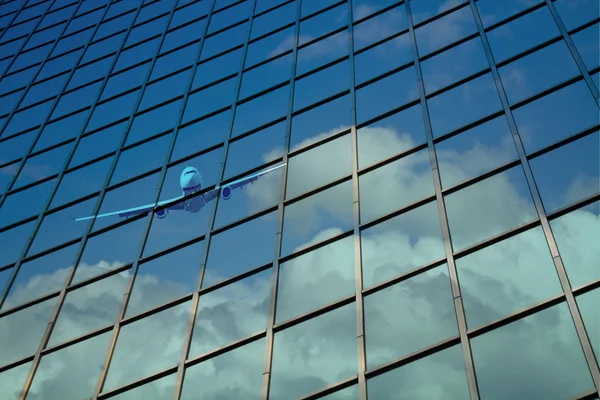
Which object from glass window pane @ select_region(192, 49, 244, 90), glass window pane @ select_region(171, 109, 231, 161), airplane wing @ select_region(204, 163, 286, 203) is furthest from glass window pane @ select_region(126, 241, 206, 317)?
glass window pane @ select_region(192, 49, 244, 90)

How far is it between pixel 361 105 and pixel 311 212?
4.72 meters

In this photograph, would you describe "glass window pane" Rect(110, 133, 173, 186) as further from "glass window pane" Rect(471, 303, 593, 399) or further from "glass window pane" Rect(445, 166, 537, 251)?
"glass window pane" Rect(471, 303, 593, 399)

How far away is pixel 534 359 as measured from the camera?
1245cm

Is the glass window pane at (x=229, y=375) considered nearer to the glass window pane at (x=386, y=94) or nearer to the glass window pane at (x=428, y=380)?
the glass window pane at (x=428, y=380)

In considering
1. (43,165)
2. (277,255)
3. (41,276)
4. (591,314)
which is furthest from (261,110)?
(591,314)

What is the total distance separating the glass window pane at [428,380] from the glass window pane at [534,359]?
14.3 inches

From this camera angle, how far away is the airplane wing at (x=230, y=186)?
20.4m

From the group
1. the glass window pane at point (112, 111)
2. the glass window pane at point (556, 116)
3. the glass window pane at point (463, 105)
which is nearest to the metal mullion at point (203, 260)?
the glass window pane at point (112, 111)

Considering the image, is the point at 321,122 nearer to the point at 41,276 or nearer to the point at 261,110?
the point at 261,110

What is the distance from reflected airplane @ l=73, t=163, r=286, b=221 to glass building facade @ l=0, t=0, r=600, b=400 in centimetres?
24

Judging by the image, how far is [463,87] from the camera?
20031 millimetres

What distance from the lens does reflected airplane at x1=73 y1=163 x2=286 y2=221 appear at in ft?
66.9

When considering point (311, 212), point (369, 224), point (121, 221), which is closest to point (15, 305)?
point (121, 221)

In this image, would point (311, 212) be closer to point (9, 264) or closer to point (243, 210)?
point (243, 210)
